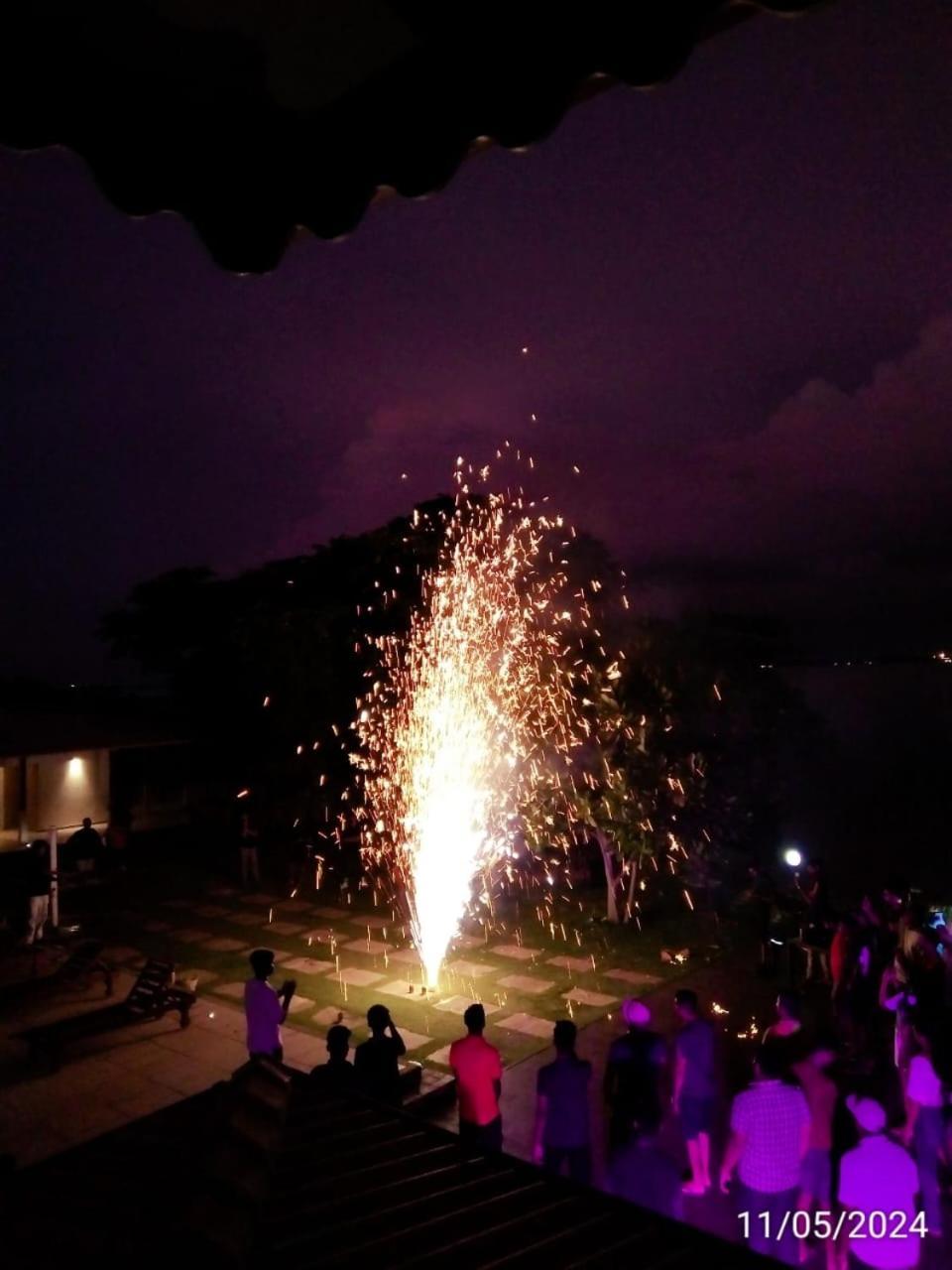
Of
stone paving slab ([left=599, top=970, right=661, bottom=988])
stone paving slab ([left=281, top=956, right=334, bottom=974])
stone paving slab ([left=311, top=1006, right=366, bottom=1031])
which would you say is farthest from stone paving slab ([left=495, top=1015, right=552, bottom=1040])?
stone paving slab ([left=281, top=956, right=334, bottom=974])

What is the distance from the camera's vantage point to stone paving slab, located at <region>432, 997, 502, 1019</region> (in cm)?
1075

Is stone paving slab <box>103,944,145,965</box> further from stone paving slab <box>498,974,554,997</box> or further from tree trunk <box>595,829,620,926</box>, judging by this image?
tree trunk <box>595,829,620,926</box>

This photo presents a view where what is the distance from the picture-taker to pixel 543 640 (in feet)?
44.4

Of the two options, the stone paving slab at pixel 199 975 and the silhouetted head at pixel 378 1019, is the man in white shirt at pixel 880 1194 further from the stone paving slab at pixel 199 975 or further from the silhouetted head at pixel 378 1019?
the stone paving slab at pixel 199 975

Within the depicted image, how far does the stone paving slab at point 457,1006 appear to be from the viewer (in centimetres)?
1075

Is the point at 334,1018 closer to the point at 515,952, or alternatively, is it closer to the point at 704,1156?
the point at 515,952

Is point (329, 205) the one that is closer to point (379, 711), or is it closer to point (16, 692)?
point (379, 711)

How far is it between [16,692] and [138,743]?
14.9m

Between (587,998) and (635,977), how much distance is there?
1042 millimetres

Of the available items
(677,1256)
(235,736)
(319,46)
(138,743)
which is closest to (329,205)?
(319,46)

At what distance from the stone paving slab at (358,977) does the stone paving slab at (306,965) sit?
12.0 inches

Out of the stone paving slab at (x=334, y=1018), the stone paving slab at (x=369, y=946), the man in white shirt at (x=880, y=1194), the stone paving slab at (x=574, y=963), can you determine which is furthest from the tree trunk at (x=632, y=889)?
the man in white shirt at (x=880, y=1194)

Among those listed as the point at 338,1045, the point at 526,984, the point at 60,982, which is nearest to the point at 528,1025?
the point at 526,984

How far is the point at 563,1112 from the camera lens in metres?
5.70
